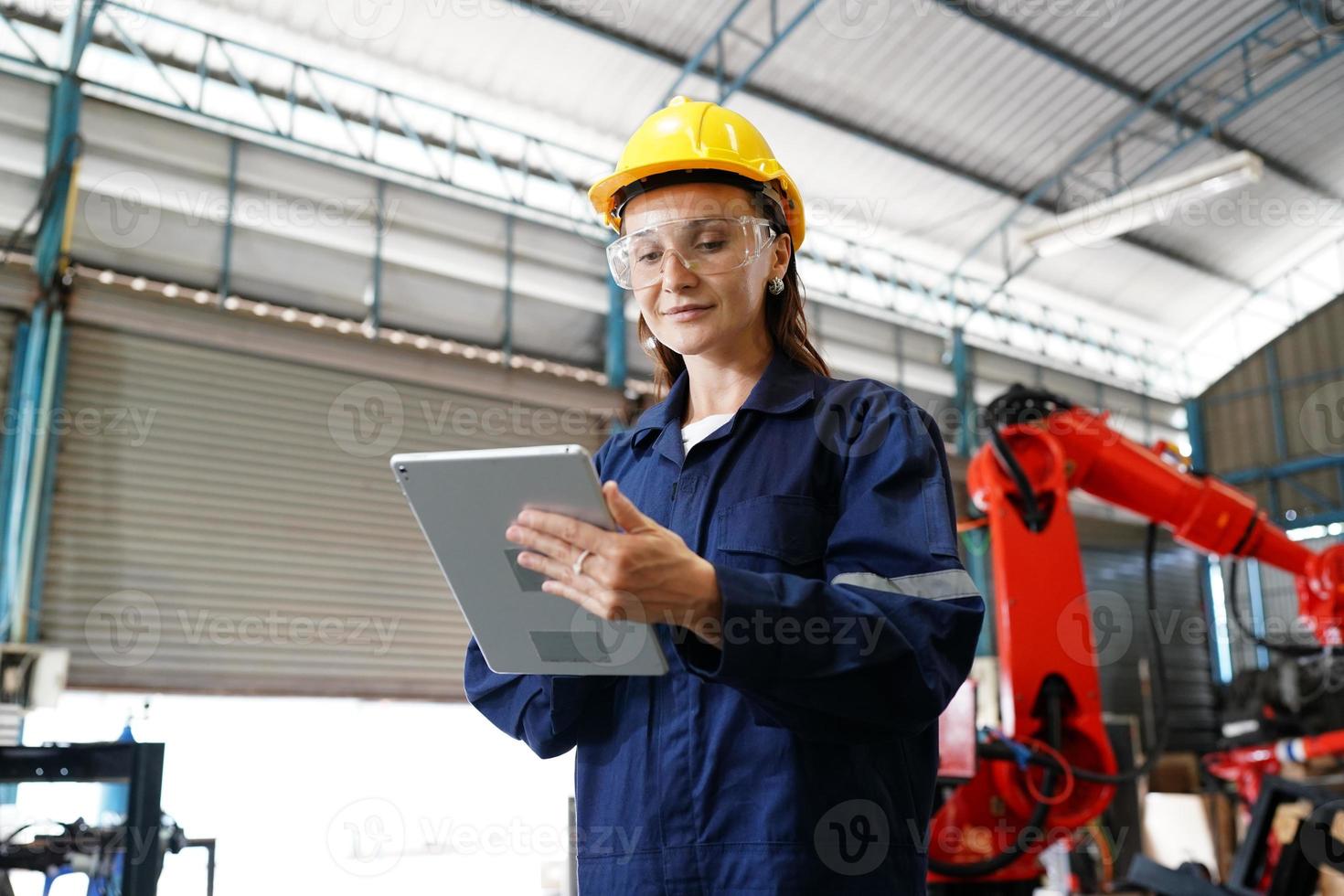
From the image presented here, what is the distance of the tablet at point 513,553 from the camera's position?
60.5 inches

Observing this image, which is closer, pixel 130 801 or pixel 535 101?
pixel 130 801

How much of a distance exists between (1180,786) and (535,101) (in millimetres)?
11310

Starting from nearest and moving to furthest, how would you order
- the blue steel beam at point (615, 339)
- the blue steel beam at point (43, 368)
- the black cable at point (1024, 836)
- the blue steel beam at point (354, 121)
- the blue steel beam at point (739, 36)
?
the black cable at point (1024, 836)
the blue steel beam at point (43, 368)
the blue steel beam at point (354, 121)
the blue steel beam at point (739, 36)
the blue steel beam at point (615, 339)

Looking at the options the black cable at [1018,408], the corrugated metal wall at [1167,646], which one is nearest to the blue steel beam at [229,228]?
the black cable at [1018,408]

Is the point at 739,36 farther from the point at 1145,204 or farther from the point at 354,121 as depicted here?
the point at 1145,204

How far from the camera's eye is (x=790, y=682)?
1.58m

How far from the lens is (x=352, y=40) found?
10562mm

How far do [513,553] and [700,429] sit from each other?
591 millimetres

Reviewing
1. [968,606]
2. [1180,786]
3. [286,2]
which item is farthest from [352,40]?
[1180,786]

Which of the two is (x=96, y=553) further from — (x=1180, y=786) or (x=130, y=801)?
(x=1180, y=786)

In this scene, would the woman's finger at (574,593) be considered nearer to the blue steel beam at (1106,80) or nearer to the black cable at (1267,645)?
the black cable at (1267,645)

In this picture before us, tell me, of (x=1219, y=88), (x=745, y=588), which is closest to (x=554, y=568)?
(x=745, y=588)

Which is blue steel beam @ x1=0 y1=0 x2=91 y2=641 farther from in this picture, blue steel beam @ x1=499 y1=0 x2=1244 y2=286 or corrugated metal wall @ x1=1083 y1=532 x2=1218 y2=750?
corrugated metal wall @ x1=1083 y1=532 x2=1218 y2=750

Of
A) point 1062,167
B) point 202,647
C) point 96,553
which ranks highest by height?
point 1062,167
